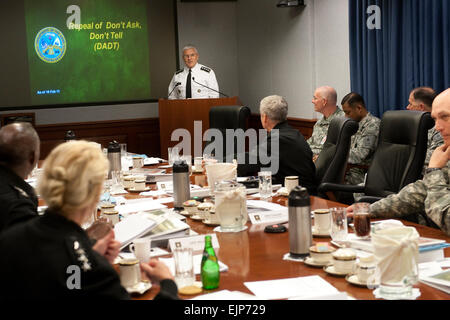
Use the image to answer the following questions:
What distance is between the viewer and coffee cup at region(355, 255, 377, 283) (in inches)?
71.5

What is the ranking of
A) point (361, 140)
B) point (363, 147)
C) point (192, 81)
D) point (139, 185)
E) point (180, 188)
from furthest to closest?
1. point (192, 81)
2. point (361, 140)
3. point (363, 147)
4. point (139, 185)
5. point (180, 188)

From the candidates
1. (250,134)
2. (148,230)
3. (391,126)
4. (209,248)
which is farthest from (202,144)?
(209,248)

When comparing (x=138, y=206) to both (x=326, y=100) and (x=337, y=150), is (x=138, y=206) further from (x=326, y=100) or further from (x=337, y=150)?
(x=326, y=100)

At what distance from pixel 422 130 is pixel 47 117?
19.8 feet

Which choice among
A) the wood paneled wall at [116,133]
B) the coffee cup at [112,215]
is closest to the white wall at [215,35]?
the wood paneled wall at [116,133]

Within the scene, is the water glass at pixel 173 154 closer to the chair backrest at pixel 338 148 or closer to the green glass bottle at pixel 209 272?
the chair backrest at pixel 338 148

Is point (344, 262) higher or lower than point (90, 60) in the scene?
lower

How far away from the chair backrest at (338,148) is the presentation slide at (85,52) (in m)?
4.93

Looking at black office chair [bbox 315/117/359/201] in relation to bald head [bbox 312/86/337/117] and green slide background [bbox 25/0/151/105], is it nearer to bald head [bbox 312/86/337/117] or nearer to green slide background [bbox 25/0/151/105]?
bald head [bbox 312/86/337/117]

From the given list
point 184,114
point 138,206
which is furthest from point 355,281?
point 184,114

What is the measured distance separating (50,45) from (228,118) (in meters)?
3.95

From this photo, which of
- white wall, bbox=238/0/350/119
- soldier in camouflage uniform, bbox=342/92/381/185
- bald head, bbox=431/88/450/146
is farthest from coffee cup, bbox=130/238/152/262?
white wall, bbox=238/0/350/119

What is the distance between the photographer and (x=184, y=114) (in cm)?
743

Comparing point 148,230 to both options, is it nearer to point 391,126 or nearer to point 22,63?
point 391,126
